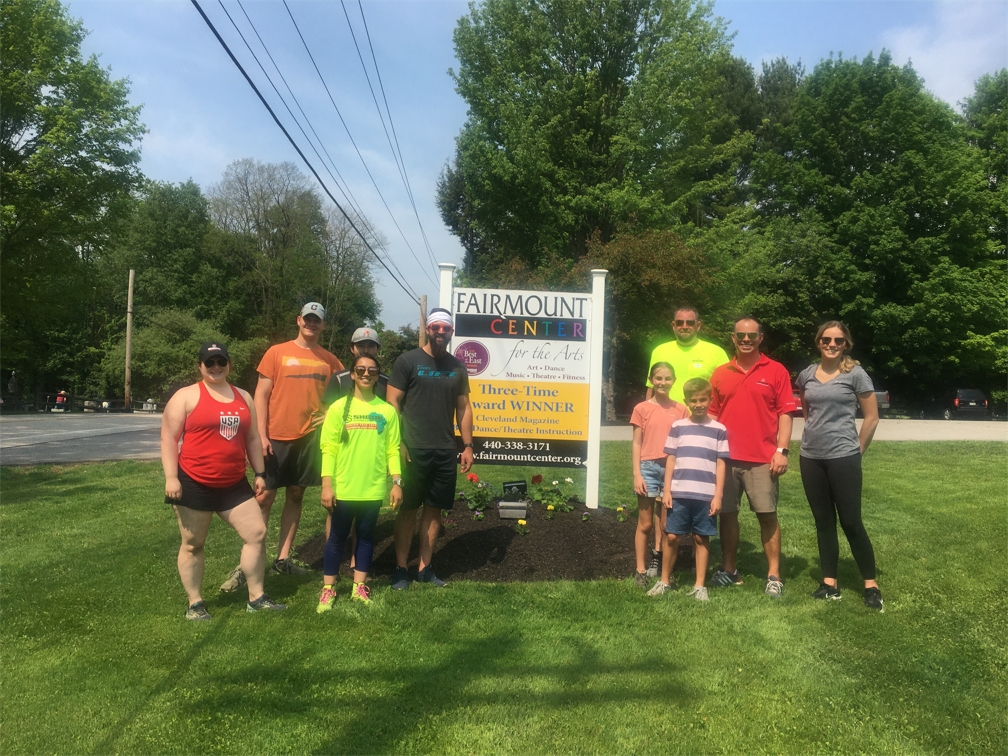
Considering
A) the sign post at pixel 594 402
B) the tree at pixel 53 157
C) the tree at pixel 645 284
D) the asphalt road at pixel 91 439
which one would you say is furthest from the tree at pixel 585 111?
the sign post at pixel 594 402

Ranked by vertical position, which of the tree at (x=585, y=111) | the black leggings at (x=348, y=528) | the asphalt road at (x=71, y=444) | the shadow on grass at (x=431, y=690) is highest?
the tree at (x=585, y=111)

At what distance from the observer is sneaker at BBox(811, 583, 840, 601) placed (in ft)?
16.0

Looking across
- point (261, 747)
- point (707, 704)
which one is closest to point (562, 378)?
point (707, 704)

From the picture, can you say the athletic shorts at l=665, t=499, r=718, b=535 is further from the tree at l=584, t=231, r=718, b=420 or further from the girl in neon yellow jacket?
the tree at l=584, t=231, r=718, b=420

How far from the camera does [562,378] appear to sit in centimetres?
695

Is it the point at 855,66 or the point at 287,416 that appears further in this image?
the point at 855,66

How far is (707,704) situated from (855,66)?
3567 cm

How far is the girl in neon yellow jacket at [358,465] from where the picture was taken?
4719 mm

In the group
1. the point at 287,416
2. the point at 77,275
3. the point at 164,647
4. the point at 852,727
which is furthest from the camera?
the point at 77,275

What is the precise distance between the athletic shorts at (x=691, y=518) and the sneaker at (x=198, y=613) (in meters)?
2.92

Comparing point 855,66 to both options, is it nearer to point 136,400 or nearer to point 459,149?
point 459,149

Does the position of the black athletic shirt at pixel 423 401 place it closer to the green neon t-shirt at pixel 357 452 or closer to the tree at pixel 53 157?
the green neon t-shirt at pixel 357 452

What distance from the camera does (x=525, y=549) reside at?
233 inches

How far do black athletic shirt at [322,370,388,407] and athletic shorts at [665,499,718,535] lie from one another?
6.86ft
